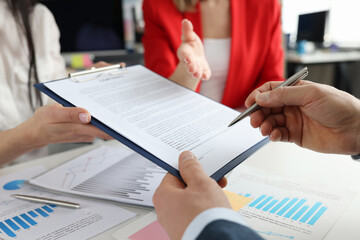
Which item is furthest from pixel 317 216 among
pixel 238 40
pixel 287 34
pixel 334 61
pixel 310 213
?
pixel 287 34

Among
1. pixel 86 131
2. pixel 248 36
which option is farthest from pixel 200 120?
pixel 248 36

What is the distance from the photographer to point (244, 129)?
0.67 m

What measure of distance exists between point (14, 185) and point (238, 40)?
0.97 m

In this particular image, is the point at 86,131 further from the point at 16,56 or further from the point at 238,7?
the point at 238,7

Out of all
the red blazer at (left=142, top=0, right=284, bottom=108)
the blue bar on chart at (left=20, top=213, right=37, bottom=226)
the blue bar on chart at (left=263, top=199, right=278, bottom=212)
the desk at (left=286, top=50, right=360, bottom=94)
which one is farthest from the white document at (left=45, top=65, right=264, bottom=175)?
the desk at (left=286, top=50, right=360, bottom=94)

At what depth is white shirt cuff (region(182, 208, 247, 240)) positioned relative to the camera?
1.19 ft

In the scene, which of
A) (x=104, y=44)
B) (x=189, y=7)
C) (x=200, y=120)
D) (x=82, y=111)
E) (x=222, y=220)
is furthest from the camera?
(x=104, y=44)

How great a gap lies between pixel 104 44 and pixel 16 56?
1.63 metres

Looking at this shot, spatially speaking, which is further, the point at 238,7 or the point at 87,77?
the point at 238,7

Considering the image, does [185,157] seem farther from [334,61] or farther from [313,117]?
[334,61]

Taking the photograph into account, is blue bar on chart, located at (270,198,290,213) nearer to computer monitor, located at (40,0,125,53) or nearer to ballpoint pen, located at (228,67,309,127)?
ballpoint pen, located at (228,67,309,127)

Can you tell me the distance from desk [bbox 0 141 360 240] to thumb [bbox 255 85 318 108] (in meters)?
0.20

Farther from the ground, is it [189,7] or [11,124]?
[189,7]

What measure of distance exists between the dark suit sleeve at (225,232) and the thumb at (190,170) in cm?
7
